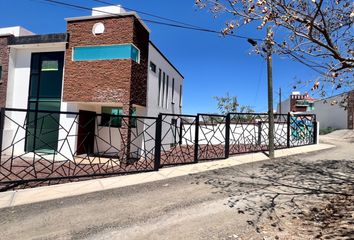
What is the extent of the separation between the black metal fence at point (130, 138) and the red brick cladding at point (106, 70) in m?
1.02

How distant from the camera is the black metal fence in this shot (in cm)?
1118

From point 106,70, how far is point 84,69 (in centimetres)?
109

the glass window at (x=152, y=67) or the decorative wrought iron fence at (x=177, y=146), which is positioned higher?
the glass window at (x=152, y=67)

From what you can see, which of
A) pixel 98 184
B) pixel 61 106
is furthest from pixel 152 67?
pixel 98 184

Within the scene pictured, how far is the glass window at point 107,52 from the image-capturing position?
12.2 m

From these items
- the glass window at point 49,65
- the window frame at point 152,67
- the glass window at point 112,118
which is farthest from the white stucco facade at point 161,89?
the glass window at point 49,65

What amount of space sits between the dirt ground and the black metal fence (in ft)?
9.25

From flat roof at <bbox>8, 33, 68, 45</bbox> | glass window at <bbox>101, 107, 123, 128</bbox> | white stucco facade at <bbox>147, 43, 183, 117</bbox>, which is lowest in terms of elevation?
glass window at <bbox>101, 107, 123, 128</bbox>

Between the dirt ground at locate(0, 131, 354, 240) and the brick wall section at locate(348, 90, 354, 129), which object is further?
the brick wall section at locate(348, 90, 354, 129)

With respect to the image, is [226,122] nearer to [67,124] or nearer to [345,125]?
[67,124]

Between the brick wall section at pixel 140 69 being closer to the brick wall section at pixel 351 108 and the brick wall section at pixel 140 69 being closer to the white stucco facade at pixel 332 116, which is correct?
the brick wall section at pixel 351 108

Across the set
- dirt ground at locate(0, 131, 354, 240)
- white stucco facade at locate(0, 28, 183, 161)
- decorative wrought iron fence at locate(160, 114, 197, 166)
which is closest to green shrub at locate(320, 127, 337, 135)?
decorative wrought iron fence at locate(160, 114, 197, 166)

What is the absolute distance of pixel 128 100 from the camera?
1217 cm

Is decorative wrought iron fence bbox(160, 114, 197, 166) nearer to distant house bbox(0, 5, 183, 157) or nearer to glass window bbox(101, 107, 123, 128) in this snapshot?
distant house bbox(0, 5, 183, 157)
